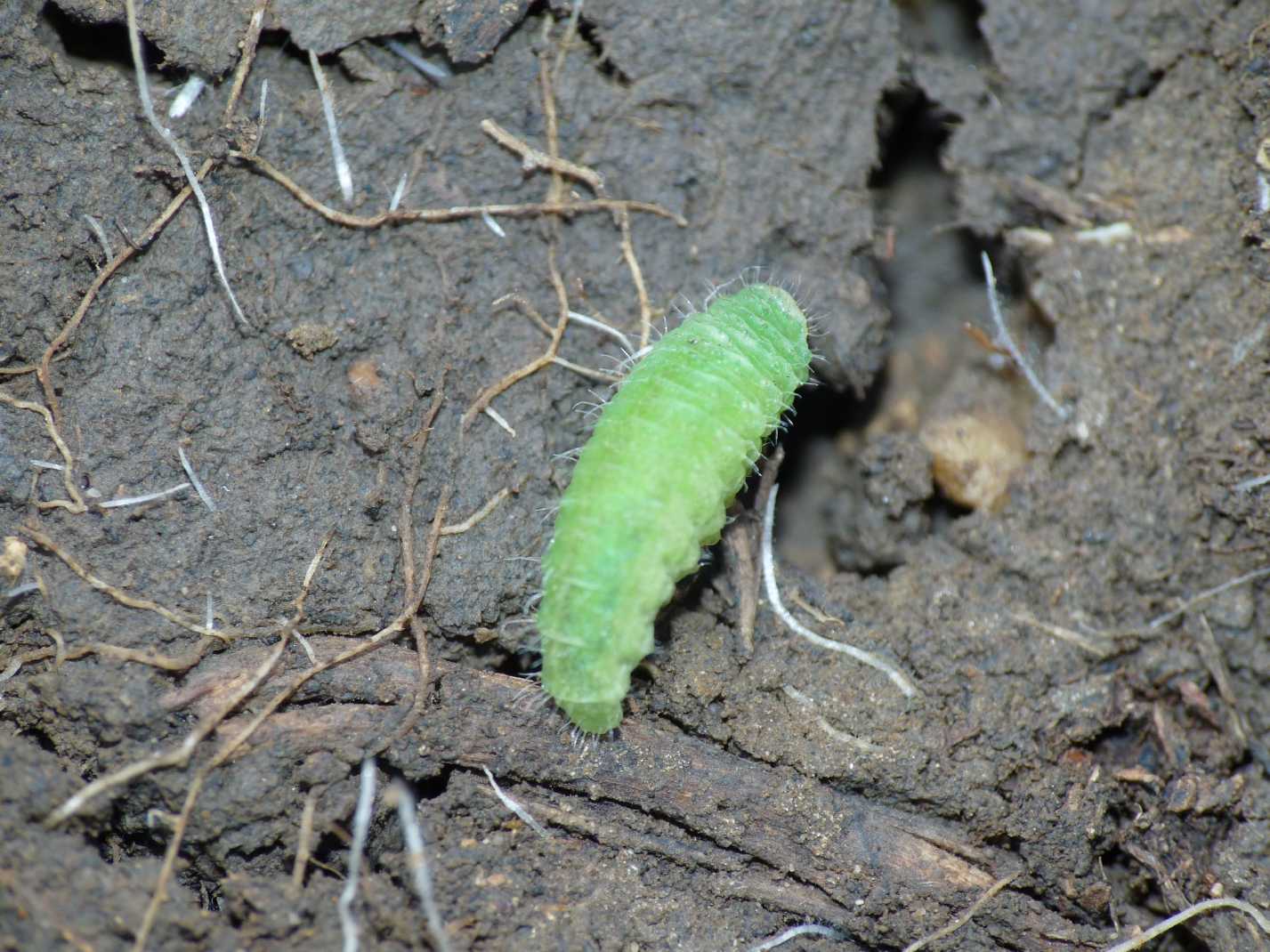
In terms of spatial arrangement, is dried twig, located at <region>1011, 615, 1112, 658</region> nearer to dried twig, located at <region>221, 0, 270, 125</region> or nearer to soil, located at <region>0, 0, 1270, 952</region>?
soil, located at <region>0, 0, 1270, 952</region>

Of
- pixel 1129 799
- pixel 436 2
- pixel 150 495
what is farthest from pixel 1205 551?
pixel 150 495

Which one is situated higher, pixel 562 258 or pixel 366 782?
pixel 562 258

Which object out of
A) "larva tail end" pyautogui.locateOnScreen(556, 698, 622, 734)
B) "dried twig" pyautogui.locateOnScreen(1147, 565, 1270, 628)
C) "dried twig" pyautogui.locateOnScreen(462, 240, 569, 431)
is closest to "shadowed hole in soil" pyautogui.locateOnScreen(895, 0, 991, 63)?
"dried twig" pyautogui.locateOnScreen(462, 240, 569, 431)

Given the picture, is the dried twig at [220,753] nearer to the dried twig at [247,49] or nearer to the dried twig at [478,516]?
the dried twig at [478,516]

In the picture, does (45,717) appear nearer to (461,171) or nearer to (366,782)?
(366,782)

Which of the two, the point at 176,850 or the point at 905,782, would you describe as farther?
the point at 905,782
